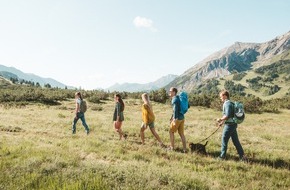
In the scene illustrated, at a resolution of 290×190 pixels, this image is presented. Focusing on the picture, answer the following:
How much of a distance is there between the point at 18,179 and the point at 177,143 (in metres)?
8.90

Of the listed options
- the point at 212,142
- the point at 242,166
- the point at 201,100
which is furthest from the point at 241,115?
the point at 201,100

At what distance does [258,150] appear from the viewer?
1435cm

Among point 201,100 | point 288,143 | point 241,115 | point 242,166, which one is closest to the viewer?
point 242,166

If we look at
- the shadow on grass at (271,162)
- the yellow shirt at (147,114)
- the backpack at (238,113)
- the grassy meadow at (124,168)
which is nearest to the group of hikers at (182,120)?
the yellow shirt at (147,114)

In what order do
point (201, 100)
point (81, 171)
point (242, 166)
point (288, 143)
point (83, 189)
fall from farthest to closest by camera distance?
1. point (201, 100)
2. point (288, 143)
3. point (242, 166)
4. point (81, 171)
5. point (83, 189)

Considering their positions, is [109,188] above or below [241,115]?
below

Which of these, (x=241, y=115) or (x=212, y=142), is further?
(x=212, y=142)

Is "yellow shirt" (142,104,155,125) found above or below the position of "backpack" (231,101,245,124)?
below

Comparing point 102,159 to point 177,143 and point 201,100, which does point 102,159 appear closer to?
point 177,143

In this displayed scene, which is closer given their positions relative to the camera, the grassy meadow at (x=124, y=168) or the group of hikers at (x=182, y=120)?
the grassy meadow at (x=124, y=168)

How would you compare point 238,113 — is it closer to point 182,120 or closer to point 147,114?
point 182,120

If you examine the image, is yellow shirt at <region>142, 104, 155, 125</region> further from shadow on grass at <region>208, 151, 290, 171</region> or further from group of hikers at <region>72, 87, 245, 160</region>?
shadow on grass at <region>208, 151, 290, 171</region>

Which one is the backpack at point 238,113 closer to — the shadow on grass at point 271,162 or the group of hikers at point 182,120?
the group of hikers at point 182,120

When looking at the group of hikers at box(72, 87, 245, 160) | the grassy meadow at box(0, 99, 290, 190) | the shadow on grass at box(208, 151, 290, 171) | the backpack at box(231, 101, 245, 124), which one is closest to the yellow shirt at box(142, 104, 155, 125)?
the group of hikers at box(72, 87, 245, 160)
